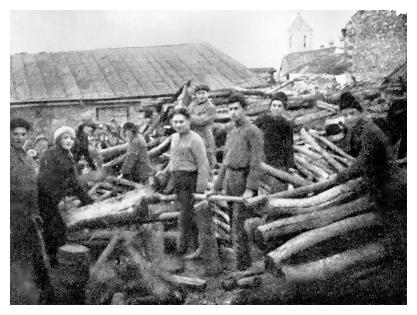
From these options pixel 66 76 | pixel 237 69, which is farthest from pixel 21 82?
pixel 237 69

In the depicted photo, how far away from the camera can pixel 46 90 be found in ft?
26.6

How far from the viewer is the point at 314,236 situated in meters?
5.21

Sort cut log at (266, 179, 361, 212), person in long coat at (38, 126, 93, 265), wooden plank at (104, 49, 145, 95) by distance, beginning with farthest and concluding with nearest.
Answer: wooden plank at (104, 49, 145, 95)
person in long coat at (38, 126, 93, 265)
cut log at (266, 179, 361, 212)

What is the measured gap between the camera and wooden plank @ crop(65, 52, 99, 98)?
7762mm

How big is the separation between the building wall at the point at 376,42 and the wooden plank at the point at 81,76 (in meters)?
4.04

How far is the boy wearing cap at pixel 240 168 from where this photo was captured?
5.39m

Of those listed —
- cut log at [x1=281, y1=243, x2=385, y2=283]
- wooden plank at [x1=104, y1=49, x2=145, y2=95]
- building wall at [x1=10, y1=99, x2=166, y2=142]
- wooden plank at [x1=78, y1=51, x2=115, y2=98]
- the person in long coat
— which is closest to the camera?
cut log at [x1=281, y1=243, x2=385, y2=283]

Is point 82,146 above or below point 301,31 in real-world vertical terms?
below

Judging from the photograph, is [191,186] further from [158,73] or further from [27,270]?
[158,73]

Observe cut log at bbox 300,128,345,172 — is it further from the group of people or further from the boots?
the boots

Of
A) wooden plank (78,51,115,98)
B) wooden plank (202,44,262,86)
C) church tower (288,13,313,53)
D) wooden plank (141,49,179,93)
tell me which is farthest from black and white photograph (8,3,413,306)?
wooden plank (78,51,115,98)

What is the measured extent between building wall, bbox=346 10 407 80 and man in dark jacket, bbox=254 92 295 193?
64.8 inches

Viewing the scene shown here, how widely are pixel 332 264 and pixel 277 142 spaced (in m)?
1.52

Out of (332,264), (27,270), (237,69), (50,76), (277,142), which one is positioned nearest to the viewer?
(332,264)
